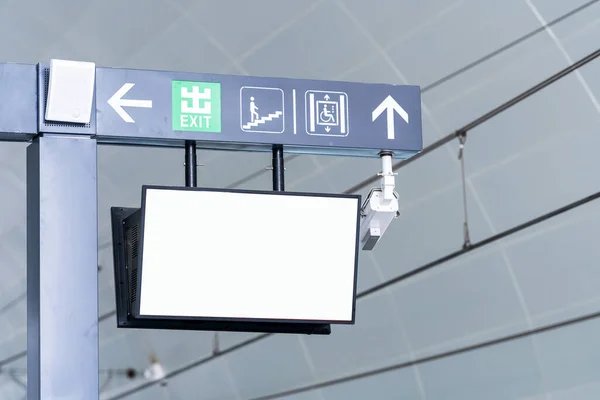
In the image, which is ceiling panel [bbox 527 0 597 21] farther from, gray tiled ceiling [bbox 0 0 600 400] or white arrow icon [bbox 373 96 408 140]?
white arrow icon [bbox 373 96 408 140]

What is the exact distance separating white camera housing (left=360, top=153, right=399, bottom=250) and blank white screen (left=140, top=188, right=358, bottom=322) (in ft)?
1.01

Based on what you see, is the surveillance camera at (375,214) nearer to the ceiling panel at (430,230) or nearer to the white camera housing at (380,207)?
the white camera housing at (380,207)

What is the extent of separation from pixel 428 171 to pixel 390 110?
16.9ft

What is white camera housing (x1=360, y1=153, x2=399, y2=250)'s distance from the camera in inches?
292

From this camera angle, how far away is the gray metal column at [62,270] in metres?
6.61

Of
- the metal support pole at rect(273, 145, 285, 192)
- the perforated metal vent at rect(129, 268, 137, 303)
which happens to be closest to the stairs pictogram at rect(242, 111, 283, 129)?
the metal support pole at rect(273, 145, 285, 192)

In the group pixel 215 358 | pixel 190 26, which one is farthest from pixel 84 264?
pixel 215 358

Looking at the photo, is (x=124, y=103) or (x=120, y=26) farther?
(x=120, y=26)

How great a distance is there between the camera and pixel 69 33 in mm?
14141

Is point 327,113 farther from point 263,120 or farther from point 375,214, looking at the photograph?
point 375,214

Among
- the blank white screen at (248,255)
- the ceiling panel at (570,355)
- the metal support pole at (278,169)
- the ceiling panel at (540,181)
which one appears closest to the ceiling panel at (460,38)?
the ceiling panel at (540,181)

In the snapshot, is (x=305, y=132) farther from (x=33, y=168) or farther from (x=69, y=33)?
(x=69, y=33)

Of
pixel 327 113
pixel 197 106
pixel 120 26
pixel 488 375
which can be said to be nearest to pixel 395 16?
pixel 120 26

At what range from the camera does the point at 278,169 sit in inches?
291
